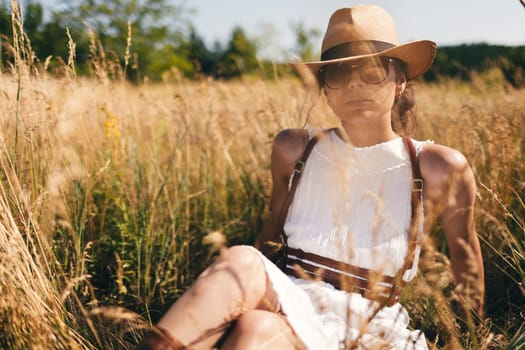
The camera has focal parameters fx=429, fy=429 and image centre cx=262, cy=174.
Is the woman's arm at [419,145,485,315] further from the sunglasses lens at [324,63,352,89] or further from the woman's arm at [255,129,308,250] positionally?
the woman's arm at [255,129,308,250]

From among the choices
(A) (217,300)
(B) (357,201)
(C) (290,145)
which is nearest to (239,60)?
(C) (290,145)

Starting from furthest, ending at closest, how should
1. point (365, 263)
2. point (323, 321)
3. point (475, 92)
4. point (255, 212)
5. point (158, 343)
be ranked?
point (475, 92)
point (255, 212)
point (365, 263)
point (323, 321)
point (158, 343)

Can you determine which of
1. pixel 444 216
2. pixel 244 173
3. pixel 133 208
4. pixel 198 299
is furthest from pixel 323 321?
pixel 244 173

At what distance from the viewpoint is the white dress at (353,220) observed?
1526 millimetres

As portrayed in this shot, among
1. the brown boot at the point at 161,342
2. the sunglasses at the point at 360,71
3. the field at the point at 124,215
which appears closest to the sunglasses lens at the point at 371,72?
the sunglasses at the point at 360,71

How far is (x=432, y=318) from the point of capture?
172 centimetres

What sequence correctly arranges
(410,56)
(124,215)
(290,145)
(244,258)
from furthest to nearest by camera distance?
1. (124,215)
2. (290,145)
3. (410,56)
4. (244,258)

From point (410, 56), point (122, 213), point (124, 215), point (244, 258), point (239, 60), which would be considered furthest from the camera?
point (239, 60)

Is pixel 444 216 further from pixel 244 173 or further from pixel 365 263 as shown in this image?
pixel 244 173

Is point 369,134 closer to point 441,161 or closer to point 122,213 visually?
point 441,161

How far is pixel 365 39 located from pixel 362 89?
20cm

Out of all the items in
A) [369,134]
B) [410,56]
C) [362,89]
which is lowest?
[369,134]

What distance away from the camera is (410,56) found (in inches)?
69.2

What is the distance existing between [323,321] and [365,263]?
288 mm
